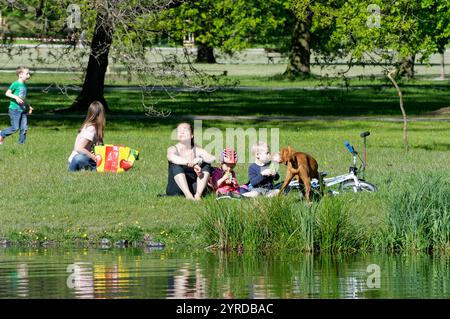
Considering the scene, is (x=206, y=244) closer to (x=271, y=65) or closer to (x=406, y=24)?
(x=406, y=24)

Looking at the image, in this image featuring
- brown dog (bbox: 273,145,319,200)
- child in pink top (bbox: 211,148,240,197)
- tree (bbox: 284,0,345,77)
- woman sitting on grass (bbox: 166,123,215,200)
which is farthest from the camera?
tree (bbox: 284,0,345,77)

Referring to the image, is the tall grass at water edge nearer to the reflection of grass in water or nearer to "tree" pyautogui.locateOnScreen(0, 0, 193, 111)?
the reflection of grass in water

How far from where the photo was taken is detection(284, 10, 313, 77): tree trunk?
61.6 m

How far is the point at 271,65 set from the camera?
83375 mm

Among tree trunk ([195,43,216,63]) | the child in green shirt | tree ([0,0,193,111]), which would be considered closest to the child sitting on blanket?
tree ([0,0,193,111])

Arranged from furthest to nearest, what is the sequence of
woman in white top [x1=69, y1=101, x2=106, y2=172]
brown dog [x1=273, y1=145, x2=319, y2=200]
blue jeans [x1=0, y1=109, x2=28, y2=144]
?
blue jeans [x1=0, y1=109, x2=28, y2=144]
woman in white top [x1=69, y1=101, x2=106, y2=172]
brown dog [x1=273, y1=145, x2=319, y2=200]

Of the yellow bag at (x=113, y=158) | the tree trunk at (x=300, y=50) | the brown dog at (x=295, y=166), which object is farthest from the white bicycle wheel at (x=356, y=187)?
the tree trunk at (x=300, y=50)

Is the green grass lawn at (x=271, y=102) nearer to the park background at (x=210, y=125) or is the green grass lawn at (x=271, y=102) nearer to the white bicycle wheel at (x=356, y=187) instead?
the park background at (x=210, y=125)

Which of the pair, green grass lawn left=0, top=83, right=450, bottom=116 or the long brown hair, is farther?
green grass lawn left=0, top=83, right=450, bottom=116

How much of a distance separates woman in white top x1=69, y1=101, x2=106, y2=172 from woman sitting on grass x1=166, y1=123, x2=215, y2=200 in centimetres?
293

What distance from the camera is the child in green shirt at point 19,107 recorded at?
26.2 m

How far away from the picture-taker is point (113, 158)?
21344 millimetres

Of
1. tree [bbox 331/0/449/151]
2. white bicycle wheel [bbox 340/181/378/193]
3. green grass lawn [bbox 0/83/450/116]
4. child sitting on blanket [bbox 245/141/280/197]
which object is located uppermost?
tree [bbox 331/0/449/151]

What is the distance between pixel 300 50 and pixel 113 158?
41.9 m
